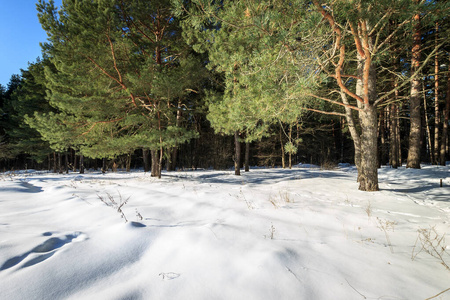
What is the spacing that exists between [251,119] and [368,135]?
3.13m

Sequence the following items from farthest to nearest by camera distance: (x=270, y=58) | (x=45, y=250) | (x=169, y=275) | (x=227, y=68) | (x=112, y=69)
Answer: (x=112, y=69) → (x=227, y=68) → (x=270, y=58) → (x=45, y=250) → (x=169, y=275)

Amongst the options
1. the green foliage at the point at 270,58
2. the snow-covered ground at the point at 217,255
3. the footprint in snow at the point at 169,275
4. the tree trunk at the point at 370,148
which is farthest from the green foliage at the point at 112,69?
the footprint in snow at the point at 169,275

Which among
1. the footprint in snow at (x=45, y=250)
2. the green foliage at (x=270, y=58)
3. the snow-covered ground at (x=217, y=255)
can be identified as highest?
the green foliage at (x=270, y=58)

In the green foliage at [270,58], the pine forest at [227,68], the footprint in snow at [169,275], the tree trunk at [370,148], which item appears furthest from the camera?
the tree trunk at [370,148]

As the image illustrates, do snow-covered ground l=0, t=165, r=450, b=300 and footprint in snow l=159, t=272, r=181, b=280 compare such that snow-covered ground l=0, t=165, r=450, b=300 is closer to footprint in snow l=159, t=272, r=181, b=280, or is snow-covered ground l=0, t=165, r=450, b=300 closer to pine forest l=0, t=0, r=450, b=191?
footprint in snow l=159, t=272, r=181, b=280

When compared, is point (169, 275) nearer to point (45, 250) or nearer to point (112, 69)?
point (45, 250)

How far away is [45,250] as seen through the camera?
1.57 m

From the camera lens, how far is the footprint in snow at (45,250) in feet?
4.35

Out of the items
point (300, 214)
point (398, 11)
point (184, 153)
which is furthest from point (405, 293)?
point (184, 153)

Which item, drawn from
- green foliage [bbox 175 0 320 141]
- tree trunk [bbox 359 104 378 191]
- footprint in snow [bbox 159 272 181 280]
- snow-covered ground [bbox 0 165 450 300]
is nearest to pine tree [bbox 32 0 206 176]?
green foliage [bbox 175 0 320 141]

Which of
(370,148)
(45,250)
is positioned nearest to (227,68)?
(370,148)

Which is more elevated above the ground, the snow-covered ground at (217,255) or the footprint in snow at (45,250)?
the footprint in snow at (45,250)

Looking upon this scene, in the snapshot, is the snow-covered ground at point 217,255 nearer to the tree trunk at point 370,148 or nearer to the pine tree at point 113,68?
the tree trunk at point 370,148

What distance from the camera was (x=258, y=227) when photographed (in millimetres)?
2400
